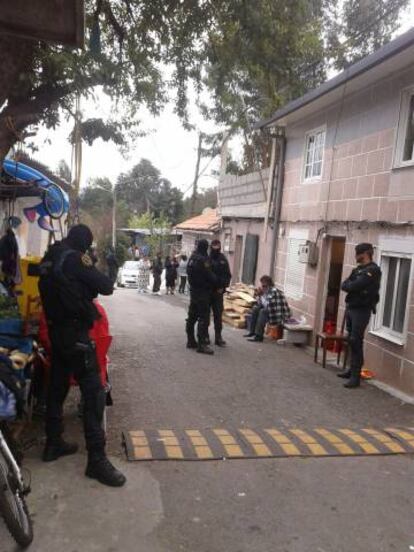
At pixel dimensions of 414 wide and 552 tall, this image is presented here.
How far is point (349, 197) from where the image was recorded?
9.17m

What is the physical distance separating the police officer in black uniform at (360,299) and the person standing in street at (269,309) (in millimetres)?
3087

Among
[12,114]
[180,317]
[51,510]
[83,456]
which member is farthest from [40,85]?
[180,317]

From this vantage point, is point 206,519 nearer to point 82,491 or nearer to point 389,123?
point 82,491

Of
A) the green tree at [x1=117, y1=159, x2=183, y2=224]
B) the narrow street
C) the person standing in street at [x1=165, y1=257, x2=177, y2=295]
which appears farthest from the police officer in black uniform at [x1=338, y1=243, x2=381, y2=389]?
the green tree at [x1=117, y1=159, x2=183, y2=224]

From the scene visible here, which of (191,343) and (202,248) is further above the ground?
(202,248)

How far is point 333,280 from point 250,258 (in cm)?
450

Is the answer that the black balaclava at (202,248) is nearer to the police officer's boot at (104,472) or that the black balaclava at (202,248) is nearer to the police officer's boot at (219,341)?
the police officer's boot at (219,341)

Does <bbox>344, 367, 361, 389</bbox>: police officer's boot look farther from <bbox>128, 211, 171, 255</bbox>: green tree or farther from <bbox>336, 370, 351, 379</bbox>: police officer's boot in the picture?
<bbox>128, 211, 171, 255</bbox>: green tree

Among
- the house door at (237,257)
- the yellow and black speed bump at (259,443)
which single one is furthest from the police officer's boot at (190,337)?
the house door at (237,257)

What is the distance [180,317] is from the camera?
45.0ft

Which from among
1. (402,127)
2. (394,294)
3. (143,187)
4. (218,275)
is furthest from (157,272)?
(143,187)

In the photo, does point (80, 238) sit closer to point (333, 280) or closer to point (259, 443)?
point (259, 443)

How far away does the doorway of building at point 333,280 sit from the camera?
10.2 meters

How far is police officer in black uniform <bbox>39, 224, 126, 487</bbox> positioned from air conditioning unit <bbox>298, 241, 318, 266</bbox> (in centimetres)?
668
